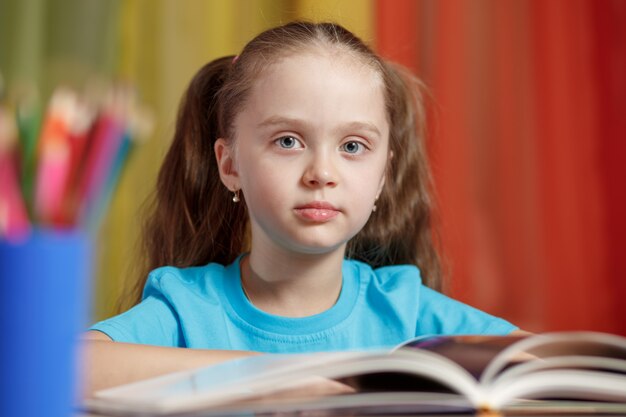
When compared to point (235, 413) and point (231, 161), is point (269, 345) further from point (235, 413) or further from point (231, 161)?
point (235, 413)

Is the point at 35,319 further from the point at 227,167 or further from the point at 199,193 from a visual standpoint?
the point at 199,193

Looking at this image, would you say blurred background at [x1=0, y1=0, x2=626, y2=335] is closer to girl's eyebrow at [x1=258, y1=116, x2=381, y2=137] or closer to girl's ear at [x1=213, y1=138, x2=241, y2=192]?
girl's ear at [x1=213, y1=138, x2=241, y2=192]

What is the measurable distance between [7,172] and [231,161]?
793 millimetres

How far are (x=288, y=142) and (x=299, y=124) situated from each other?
0.09 feet

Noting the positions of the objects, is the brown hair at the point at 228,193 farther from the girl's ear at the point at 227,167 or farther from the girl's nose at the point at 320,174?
the girl's nose at the point at 320,174

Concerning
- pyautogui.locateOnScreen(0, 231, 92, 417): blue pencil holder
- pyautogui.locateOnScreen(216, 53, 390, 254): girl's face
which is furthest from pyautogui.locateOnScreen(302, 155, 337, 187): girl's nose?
pyautogui.locateOnScreen(0, 231, 92, 417): blue pencil holder

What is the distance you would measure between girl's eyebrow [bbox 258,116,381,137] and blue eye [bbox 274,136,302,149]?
0.02 meters

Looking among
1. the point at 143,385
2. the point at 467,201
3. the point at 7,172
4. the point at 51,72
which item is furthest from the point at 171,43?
the point at 7,172

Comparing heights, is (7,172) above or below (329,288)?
below

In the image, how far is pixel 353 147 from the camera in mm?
1051

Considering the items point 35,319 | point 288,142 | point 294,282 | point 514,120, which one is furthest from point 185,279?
point 514,120

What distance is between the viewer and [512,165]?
2.07 meters

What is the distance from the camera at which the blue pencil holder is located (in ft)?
1.25

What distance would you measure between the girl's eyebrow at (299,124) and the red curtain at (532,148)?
0.97 metres
